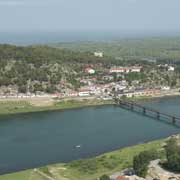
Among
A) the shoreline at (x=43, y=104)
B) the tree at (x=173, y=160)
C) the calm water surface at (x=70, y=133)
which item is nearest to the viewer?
the tree at (x=173, y=160)

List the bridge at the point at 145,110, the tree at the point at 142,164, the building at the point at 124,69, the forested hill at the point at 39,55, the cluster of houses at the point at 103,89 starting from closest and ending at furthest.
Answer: the tree at the point at 142,164
the bridge at the point at 145,110
the cluster of houses at the point at 103,89
the forested hill at the point at 39,55
the building at the point at 124,69

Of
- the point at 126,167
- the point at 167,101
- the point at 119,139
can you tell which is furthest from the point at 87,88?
the point at 126,167

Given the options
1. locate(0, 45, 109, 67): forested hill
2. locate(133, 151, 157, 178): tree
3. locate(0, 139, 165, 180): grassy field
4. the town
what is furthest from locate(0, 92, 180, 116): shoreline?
locate(133, 151, 157, 178): tree

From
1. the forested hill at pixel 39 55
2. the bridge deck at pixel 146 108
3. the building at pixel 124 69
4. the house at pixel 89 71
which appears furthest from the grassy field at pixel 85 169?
the building at pixel 124 69

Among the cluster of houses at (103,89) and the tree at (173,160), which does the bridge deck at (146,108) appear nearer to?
the cluster of houses at (103,89)

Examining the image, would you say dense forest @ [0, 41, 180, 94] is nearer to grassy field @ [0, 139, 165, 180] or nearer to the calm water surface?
the calm water surface
